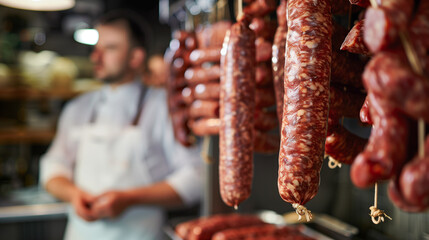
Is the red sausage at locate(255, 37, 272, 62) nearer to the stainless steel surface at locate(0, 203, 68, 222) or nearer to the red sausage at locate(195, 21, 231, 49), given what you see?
the red sausage at locate(195, 21, 231, 49)

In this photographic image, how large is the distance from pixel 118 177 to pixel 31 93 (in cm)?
263

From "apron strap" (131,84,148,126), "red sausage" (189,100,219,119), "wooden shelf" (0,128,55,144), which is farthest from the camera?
"wooden shelf" (0,128,55,144)

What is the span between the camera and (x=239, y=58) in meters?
1.31

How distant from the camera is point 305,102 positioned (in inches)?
37.5

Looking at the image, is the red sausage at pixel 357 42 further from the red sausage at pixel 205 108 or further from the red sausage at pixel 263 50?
the red sausage at pixel 205 108

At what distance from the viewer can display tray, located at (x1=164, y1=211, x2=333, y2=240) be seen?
210 cm

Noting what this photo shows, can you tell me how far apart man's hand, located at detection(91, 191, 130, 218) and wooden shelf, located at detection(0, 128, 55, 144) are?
8.59 feet

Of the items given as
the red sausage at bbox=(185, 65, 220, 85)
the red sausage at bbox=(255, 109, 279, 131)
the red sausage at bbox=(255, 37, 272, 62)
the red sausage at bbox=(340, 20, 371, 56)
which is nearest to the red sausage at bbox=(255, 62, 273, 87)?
the red sausage at bbox=(255, 37, 272, 62)

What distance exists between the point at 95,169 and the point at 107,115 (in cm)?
48

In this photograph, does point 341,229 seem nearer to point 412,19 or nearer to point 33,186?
point 412,19

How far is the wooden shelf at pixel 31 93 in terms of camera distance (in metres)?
5.02

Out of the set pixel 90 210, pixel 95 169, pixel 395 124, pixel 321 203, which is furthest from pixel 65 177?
pixel 395 124

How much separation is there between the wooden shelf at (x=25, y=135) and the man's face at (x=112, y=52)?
86.5 inches

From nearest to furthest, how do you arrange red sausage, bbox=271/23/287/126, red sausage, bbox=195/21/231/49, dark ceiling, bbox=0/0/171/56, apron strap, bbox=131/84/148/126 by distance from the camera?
red sausage, bbox=271/23/287/126, red sausage, bbox=195/21/231/49, apron strap, bbox=131/84/148/126, dark ceiling, bbox=0/0/171/56
